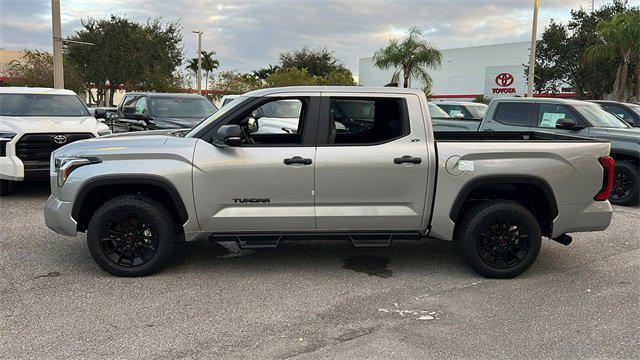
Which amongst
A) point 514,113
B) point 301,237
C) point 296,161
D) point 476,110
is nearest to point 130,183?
point 296,161

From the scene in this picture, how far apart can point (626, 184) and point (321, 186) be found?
665 cm

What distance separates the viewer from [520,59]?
4281cm

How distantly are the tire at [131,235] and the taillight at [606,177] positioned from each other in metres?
4.10

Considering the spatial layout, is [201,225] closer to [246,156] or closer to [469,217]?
[246,156]

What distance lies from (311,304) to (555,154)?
104 inches

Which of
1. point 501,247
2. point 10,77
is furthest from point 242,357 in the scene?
point 10,77

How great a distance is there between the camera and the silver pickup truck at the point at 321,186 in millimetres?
4699

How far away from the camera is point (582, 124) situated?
9141 millimetres

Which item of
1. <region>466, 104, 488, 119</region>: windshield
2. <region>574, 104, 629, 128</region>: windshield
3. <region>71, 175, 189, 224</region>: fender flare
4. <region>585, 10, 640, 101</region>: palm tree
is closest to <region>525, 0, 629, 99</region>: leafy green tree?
<region>585, 10, 640, 101</region>: palm tree

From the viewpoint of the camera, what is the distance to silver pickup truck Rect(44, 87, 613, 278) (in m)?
4.70

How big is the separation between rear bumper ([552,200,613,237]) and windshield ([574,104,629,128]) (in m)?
4.75

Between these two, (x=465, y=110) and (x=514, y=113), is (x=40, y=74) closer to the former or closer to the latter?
(x=465, y=110)

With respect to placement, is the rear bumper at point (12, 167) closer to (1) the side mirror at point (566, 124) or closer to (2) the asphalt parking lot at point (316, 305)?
(2) the asphalt parking lot at point (316, 305)

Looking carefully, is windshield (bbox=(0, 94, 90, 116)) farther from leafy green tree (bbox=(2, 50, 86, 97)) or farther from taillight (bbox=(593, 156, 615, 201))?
leafy green tree (bbox=(2, 50, 86, 97))
